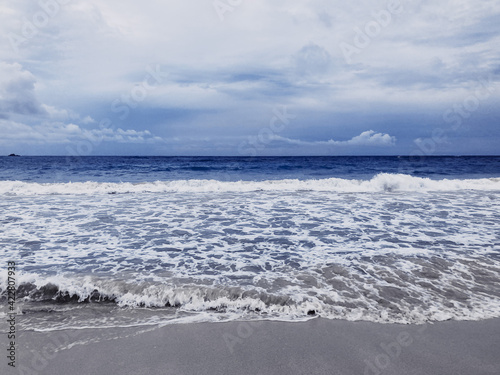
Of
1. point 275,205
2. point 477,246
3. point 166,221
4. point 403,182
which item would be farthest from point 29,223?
point 403,182

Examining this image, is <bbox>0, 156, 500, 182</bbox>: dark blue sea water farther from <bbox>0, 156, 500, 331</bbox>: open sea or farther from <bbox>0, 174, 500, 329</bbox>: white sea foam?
<bbox>0, 156, 500, 331</bbox>: open sea

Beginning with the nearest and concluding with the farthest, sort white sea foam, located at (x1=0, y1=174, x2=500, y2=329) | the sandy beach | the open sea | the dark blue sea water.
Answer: the sandy beach → the open sea → white sea foam, located at (x1=0, y1=174, x2=500, y2=329) → the dark blue sea water

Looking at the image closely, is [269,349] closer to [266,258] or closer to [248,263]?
[248,263]

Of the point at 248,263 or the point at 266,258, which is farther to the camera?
the point at 266,258

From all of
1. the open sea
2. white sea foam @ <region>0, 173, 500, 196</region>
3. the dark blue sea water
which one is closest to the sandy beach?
the open sea

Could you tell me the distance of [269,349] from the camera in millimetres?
3650

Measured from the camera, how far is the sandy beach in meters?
3.34

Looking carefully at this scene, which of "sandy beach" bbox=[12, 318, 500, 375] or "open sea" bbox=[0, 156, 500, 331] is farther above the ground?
"open sea" bbox=[0, 156, 500, 331]

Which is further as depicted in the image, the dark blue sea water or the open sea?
the dark blue sea water

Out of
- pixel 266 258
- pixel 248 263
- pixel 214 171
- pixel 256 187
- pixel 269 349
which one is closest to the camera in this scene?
pixel 269 349

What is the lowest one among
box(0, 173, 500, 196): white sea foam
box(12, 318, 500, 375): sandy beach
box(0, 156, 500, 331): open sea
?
box(12, 318, 500, 375): sandy beach

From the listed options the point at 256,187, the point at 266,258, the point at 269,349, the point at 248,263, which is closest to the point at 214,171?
the point at 256,187

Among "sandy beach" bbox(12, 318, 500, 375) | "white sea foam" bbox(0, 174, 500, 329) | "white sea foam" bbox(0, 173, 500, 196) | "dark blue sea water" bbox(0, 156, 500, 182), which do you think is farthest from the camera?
"dark blue sea water" bbox(0, 156, 500, 182)

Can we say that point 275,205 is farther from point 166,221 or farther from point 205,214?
point 166,221
